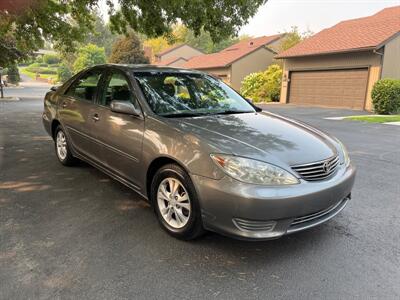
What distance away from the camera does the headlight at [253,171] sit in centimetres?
281

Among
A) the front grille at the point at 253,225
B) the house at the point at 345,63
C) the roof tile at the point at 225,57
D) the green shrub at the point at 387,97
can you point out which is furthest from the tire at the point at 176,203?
the roof tile at the point at 225,57

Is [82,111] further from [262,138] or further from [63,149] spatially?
[262,138]

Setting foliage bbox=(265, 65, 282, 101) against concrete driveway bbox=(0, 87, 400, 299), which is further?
foliage bbox=(265, 65, 282, 101)

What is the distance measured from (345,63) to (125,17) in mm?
13180

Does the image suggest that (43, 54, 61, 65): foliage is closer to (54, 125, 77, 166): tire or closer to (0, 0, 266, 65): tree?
(0, 0, 266, 65): tree

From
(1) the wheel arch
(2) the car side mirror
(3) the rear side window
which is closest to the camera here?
(2) the car side mirror

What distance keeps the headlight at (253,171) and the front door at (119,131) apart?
1.12 m

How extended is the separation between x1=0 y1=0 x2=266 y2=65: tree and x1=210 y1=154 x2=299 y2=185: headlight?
606 centimetres

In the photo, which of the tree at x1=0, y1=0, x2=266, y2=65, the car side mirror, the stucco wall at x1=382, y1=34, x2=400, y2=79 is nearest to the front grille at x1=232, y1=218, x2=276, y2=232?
the car side mirror

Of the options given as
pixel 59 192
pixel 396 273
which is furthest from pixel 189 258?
pixel 59 192

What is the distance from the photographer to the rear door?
4602 mm

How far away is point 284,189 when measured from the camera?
2.79m

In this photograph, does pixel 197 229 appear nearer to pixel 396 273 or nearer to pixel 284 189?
pixel 284 189

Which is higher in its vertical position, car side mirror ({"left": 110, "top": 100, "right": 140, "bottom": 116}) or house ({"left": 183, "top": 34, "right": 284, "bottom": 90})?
house ({"left": 183, "top": 34, "right": 284, "bottom": 90})
